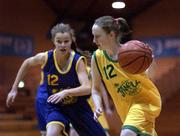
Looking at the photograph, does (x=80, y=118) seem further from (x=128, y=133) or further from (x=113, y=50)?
(x=128, y=133)

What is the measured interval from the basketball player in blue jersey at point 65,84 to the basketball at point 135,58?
2.28 feet

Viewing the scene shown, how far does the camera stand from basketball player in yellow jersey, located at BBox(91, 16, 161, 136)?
3104 mm

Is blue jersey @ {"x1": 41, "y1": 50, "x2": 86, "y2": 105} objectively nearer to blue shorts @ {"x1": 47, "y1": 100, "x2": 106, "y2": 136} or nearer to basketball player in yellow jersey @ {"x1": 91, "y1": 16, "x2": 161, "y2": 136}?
blue shorts @ {"x1": 47, "y1": 100, "x2": 106, "y2": 136}

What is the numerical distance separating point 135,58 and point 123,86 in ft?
0.85

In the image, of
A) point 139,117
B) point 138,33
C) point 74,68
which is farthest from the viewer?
point 138,33

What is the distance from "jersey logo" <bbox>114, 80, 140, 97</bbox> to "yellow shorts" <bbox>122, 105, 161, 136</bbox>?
0.12 metres

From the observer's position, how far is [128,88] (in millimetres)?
3260

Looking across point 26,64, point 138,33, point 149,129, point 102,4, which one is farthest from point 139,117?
point 138,33

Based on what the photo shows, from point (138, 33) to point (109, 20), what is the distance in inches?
415

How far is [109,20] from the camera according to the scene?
341 cm

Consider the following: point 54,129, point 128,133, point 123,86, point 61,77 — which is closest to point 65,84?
point 61,77

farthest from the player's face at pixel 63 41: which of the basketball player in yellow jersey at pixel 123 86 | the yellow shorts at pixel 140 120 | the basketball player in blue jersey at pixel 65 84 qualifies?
the yellow shorts at pixel 140 120

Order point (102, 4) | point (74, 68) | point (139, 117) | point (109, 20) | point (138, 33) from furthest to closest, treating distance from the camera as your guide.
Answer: point (138, 33)
point (102, 4)
point (74, 68)
point (109, 20)
point (139, 117)

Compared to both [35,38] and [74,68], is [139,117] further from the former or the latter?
[35,38]
